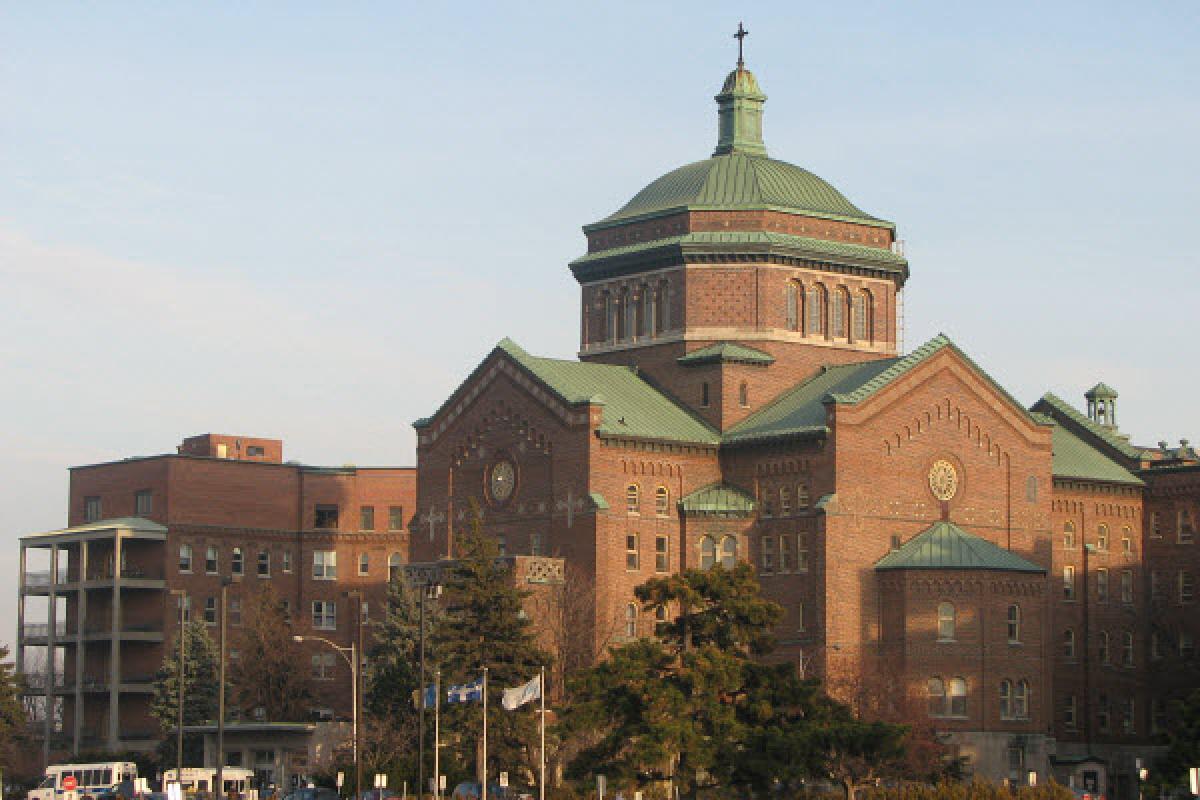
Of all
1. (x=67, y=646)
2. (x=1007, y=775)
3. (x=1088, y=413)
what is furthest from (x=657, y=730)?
(x=67, y=646)

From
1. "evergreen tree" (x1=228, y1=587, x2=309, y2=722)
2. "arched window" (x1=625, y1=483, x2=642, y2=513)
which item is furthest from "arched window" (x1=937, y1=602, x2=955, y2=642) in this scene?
"evergreen tree" (x1=228, y1=587, x2=309, y2=722)

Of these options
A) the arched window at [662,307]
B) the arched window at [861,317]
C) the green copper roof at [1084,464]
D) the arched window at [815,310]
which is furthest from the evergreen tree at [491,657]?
the green copper roof at [1084,464]

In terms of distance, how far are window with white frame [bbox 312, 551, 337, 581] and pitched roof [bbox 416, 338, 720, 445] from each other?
962 inches

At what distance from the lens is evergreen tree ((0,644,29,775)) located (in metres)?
111

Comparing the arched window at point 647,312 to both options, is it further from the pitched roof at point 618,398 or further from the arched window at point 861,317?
the arched window at point 861,317

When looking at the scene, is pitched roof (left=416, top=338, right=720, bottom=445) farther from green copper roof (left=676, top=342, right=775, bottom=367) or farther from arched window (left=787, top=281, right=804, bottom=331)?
arched window (left=787, top=281, right=804, bottom=331)

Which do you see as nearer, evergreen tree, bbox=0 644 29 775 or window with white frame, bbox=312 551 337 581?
evergreen tree, bbox=0 644 29 775

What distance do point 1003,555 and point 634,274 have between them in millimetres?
20883

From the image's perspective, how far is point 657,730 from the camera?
71.8 meters

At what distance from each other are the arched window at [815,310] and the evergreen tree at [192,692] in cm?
3041

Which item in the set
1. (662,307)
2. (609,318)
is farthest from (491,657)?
(609,318)

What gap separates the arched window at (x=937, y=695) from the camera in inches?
3684

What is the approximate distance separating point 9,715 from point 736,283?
39.0m

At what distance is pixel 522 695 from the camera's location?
79812 millimetres
